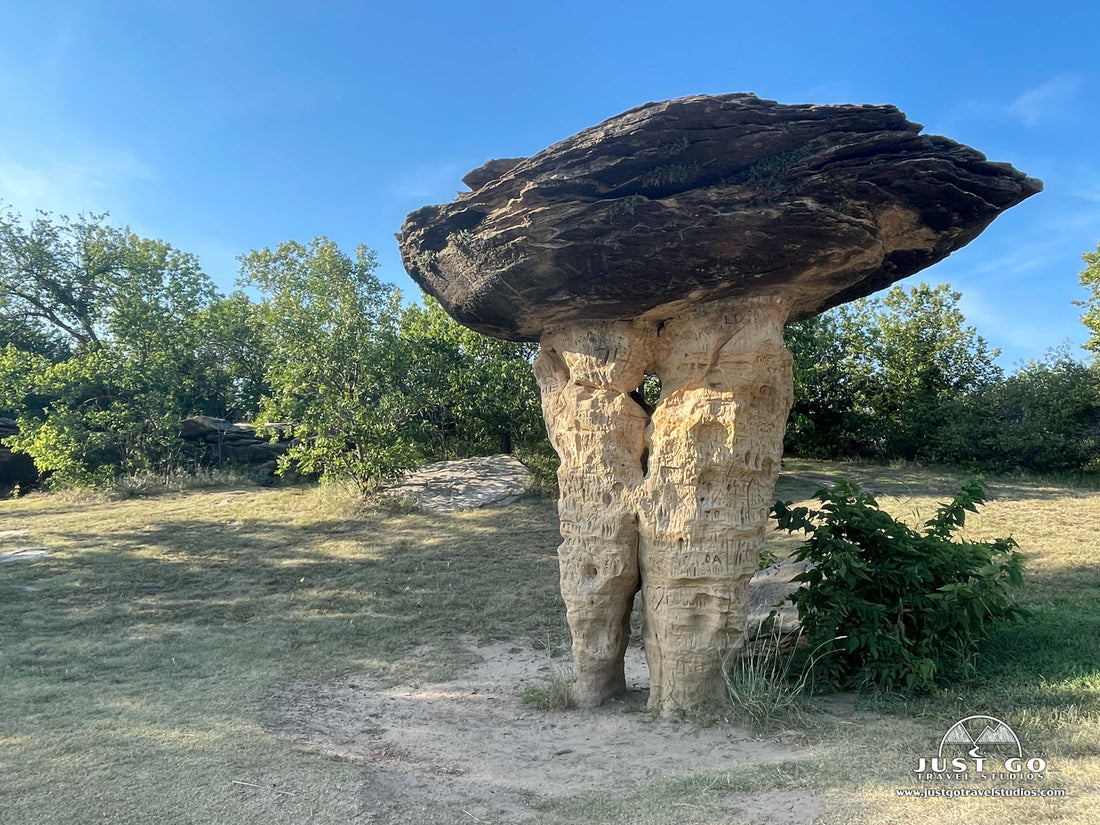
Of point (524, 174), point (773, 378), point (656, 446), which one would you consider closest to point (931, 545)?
point (773, 378)

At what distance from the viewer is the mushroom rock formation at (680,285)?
491cm

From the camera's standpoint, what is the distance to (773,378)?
5492 mm

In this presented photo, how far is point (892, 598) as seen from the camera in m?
5.78

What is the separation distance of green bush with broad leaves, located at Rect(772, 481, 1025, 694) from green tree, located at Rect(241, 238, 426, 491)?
1001 cm

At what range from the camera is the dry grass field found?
3.92 metres

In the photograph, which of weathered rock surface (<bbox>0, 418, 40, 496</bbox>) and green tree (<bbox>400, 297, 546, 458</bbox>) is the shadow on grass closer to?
green tree (<bbox>400, 297, 546, 458</bbox>)

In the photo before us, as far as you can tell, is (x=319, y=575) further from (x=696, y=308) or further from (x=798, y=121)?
(x=798, y=121)

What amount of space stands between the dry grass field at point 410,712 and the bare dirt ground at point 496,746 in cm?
2

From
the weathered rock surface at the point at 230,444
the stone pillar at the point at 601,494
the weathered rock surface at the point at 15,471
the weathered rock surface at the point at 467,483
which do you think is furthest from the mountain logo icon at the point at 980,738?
the weathered rock surface at the point at 15,471

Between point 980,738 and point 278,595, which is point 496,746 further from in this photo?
point 278,595

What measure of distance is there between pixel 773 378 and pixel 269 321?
40.4 ft

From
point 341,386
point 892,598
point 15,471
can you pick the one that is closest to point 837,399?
point 341,386

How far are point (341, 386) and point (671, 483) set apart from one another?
11192 millimetres

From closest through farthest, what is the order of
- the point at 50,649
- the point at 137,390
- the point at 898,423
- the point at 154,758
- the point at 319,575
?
1. the point at 154,758
2. the point at 50,649
3. the point at 319,575
4. the point at 137,390
5. the point at 898,423
